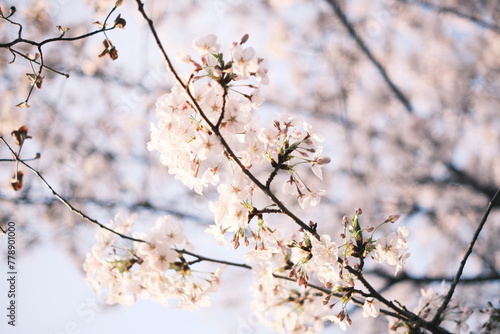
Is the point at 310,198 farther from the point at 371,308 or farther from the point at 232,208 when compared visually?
the point at 371,308

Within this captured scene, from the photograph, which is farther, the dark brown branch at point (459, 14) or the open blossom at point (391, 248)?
the dark brown branch at point (459, 14)

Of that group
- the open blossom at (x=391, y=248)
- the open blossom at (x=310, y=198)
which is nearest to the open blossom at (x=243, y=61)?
the open blossom at (x=310, y=198)

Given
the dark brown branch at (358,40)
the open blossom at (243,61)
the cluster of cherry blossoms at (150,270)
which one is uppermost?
the dark brown branch at (358,40)

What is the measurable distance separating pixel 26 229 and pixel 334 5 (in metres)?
7.37

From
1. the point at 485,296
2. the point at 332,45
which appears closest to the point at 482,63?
the point at 332,45

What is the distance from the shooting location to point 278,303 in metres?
1.81

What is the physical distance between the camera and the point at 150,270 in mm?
1449

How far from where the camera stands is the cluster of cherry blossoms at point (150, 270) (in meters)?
1.42

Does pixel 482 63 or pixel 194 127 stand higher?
pixel 482 63

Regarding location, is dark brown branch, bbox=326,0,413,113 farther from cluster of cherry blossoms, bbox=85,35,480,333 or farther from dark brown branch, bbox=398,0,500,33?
cluster of cherry blossoms, bbox=85,35,480,333

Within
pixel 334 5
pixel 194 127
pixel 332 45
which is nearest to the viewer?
pixel 194 127

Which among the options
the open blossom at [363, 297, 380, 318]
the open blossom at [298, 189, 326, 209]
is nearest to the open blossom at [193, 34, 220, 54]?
the open blossom at [298, 189, 326, 209]

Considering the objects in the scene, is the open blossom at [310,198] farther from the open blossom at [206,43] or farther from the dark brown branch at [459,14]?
the dark brown branch at [459,14]

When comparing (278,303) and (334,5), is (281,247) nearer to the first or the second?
(278,303)
